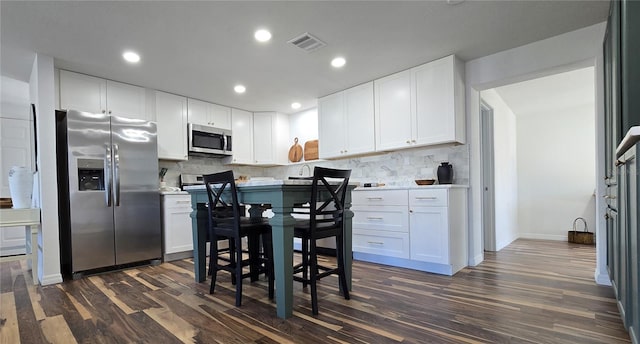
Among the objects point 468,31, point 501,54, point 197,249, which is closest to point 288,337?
point 197,249

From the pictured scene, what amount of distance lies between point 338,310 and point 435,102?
2352 millimetres

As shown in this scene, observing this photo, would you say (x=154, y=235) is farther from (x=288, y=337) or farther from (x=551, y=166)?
(x=551, y=166)

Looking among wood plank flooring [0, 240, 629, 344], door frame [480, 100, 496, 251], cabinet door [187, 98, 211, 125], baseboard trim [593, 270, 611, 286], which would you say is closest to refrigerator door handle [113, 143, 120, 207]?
wood plank flooring [0, 240, 629, 344]

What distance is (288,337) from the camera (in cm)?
176

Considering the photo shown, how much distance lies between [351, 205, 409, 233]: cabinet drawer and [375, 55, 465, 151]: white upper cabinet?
0.77m

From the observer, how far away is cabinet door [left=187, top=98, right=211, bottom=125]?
4.54 meters

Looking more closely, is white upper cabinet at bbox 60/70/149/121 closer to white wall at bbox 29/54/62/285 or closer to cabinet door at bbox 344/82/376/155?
white wall at bbox 29/54/62/285

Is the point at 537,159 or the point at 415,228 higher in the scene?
the point at 537,159

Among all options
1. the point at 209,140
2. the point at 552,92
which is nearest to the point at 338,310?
the point at 209,140

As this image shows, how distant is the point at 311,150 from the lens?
5055mm

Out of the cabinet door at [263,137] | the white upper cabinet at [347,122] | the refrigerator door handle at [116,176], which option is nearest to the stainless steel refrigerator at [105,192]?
the refrigerator door handle at [116,176]

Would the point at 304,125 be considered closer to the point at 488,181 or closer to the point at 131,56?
the point at 131,56

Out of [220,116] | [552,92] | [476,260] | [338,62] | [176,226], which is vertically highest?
[338,62]

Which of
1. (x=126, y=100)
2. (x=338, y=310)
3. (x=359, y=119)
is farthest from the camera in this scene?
(x=359, y=119)
